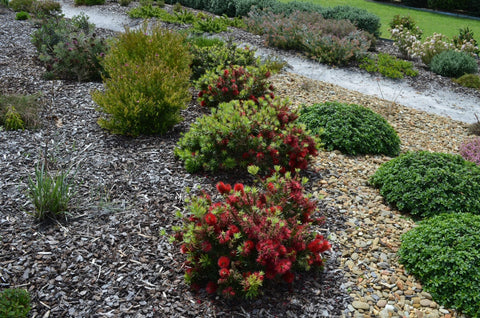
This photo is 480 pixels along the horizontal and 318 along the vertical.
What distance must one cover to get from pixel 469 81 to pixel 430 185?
6.09 metres

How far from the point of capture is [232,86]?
19.0 ft

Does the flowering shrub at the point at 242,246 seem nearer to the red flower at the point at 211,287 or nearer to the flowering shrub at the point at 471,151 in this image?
the red flower at the point at 211,287

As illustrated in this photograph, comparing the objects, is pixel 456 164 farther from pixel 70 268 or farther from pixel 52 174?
pixel 52 174

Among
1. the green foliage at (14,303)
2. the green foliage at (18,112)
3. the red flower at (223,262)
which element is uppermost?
the red flower at (223,262)

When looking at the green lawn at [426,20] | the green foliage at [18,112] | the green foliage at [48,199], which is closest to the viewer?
the green foliage at [48,199]

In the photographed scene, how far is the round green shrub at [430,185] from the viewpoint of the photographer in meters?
3.99

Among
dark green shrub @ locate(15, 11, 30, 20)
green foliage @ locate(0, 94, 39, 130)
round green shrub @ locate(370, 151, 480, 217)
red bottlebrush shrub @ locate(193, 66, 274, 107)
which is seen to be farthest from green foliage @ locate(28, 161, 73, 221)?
dark green shrub @ locate(15, 11, 30, 20)

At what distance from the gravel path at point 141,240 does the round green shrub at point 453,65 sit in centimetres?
576

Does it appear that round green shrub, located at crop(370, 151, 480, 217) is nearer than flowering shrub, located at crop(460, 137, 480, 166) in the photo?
Yes

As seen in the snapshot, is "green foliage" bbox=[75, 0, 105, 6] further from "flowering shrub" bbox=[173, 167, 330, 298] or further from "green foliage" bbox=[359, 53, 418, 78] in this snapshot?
"flowering shrub" bbox=[173, 167, 330, 298]

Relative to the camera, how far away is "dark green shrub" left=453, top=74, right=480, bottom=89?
348 inches

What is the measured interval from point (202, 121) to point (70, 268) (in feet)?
6.95

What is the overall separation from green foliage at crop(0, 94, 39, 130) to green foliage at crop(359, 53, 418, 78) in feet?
22.9

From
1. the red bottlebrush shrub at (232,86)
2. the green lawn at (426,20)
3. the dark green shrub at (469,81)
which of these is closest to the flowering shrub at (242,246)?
the red bottlebrush shrub at (232,86)
